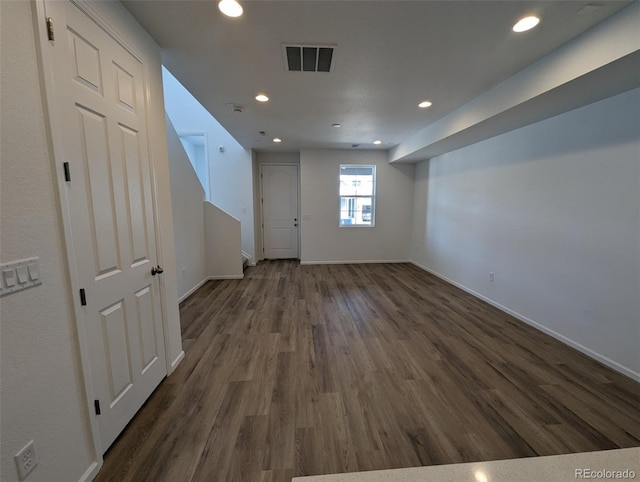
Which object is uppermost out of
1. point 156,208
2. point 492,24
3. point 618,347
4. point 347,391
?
point 492,24

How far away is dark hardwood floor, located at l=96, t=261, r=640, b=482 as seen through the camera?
56.9 inches

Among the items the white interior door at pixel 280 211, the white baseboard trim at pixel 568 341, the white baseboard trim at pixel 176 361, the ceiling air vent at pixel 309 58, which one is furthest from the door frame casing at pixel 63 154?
the white interior door at pixel 280 211

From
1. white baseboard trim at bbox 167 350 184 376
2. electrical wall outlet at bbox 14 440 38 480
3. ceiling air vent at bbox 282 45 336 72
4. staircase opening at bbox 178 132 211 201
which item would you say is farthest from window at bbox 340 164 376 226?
electrical wall outlet at bbox 14 440 38 480

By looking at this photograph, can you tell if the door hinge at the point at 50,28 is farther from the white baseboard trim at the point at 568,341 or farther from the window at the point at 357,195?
the window at the point at 357,195

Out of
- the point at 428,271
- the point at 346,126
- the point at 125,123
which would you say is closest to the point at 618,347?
the point at 428,271

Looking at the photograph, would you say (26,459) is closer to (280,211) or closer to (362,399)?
(362,399)

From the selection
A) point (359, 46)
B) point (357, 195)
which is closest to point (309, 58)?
point (359, 46)

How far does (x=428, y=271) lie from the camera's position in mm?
5430

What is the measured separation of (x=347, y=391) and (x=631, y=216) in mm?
2768

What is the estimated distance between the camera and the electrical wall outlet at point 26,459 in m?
0.97

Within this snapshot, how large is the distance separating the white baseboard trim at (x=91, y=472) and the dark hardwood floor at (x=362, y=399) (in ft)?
0.18

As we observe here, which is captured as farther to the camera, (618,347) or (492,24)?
(618,347)

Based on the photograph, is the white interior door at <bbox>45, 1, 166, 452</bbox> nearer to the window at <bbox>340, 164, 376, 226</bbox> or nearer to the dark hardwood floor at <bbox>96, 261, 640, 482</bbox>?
the dark hardwood floor at <bbox>96, 261, 640, 482</bbox>

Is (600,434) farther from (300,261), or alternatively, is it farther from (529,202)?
(300,261)
